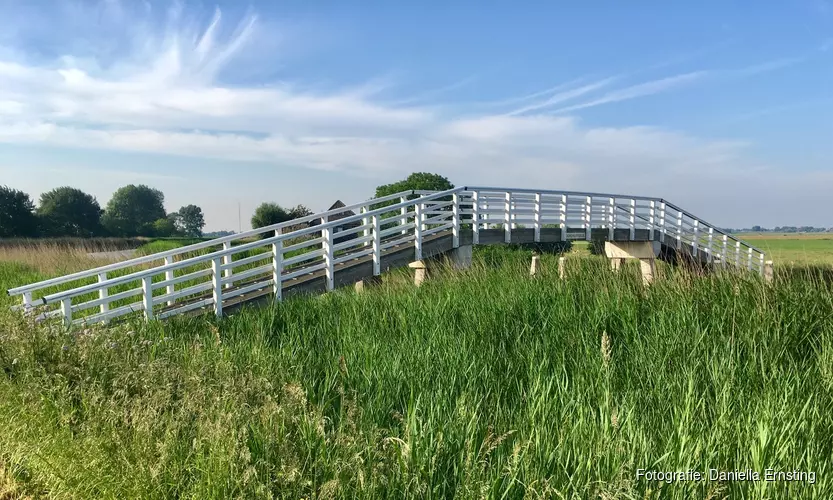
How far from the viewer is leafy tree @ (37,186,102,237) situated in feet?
245

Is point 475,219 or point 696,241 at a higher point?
point 475,219

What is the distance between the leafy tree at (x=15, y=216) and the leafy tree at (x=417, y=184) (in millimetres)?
47669

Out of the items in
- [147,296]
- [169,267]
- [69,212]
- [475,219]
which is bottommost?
[147,296]

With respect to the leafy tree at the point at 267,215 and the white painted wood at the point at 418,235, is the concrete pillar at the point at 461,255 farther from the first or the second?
the leafy tree at the point at 267,215

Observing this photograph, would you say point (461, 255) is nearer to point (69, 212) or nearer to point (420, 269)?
point (420, 269)

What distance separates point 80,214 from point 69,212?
156 centimetres

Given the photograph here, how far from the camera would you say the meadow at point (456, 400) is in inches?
123

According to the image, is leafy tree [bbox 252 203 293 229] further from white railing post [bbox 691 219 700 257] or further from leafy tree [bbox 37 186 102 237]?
leafy tree [bbox 37 186 102 237]

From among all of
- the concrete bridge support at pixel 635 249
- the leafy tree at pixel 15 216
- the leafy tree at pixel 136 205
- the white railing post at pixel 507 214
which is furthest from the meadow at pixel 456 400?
the leafy tree at pixel 136 205

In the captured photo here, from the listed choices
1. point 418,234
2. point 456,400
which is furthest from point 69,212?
point 456,400

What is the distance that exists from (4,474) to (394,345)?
369 centimetres

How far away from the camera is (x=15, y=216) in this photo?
61.3 meters

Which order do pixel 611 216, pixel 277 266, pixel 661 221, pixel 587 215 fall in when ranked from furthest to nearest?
pixel 661 221 → pixel 611 216 → pixel 587 215 → pixel 277 266

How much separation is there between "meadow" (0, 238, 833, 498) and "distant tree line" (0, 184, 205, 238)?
67976 millimetres
